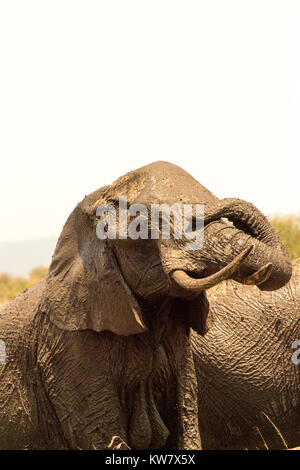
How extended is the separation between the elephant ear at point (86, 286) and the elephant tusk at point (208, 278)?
0.40 meters

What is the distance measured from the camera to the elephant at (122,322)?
6039 mm

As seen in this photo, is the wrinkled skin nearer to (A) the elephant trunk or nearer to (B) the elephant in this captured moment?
(B) the elephant

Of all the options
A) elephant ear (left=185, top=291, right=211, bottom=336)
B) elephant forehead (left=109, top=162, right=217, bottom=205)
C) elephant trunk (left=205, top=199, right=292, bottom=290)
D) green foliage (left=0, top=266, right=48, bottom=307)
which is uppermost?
elephant forehead (left=109, top=162, right=217, bottom=205)

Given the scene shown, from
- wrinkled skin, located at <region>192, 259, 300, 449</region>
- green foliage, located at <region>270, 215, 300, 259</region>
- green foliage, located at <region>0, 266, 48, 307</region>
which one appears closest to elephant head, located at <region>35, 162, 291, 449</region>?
wrinkled skin, located at <region>192, 259, 300, 449</region>

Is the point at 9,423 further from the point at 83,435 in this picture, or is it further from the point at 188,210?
the point at 188,210

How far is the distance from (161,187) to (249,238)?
58 centimetres

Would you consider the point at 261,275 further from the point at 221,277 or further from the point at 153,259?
the point at 153,259

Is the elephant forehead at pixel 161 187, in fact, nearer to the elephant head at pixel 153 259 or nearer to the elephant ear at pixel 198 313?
the elephant head at pixel 153 259

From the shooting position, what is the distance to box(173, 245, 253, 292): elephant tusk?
570cm

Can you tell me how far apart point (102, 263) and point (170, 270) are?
0.52 metres

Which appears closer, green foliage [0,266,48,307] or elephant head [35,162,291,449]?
elephant head [35,162,291,449]

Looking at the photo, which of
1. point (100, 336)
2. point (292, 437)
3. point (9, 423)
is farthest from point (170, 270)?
point (292, 437)

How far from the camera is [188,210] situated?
6.06m

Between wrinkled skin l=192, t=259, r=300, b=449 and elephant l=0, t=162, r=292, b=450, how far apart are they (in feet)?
2.51
